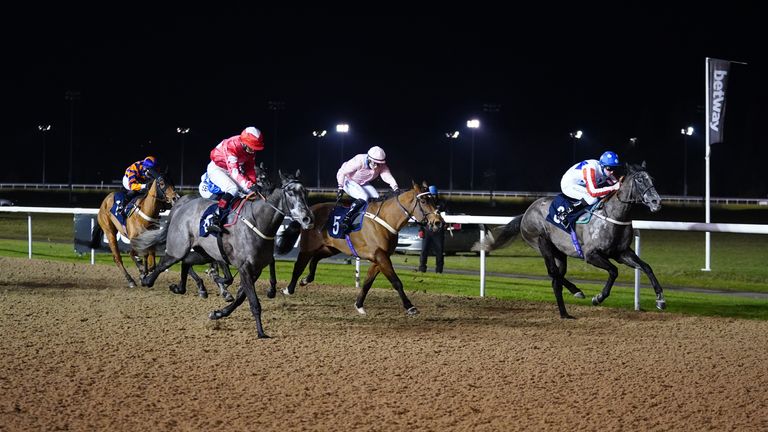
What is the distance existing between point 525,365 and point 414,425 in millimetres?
2279

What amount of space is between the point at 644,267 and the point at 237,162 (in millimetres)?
4888

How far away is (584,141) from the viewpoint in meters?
92.3

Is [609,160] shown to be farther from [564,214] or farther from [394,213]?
[394,213]

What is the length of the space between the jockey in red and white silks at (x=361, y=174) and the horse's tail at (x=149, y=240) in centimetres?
241

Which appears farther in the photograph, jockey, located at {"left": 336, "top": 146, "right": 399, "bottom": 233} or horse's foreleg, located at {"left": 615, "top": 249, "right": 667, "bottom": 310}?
jockey, located at {"left": 336, "top": 146, "right": 399, "bottom": 233}

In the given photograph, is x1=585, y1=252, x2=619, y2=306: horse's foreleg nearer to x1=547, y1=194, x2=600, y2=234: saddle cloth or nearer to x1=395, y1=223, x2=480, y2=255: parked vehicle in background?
x1=547, y1=194, x2=600, y2=234: saddle cloth

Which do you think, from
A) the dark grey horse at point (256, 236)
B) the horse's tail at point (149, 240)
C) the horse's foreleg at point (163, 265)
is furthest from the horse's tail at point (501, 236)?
the horse's tail at point (149, 240)

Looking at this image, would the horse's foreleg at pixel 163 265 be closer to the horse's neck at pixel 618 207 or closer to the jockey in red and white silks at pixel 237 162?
the jockey in red and white silks at pixel 237 162

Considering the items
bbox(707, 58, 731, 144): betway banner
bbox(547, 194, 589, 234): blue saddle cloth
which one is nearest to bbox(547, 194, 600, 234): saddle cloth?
bbox(547, 194, 589, 234): blue saddle cloth

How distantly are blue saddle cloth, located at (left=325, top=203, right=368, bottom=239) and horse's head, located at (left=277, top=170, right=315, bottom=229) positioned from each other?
1.93 metres

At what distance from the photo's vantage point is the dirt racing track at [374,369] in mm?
5527

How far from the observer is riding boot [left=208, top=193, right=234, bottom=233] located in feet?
31.5

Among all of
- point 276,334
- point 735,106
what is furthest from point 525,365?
point 735,106

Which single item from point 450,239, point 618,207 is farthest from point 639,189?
point 450,239
